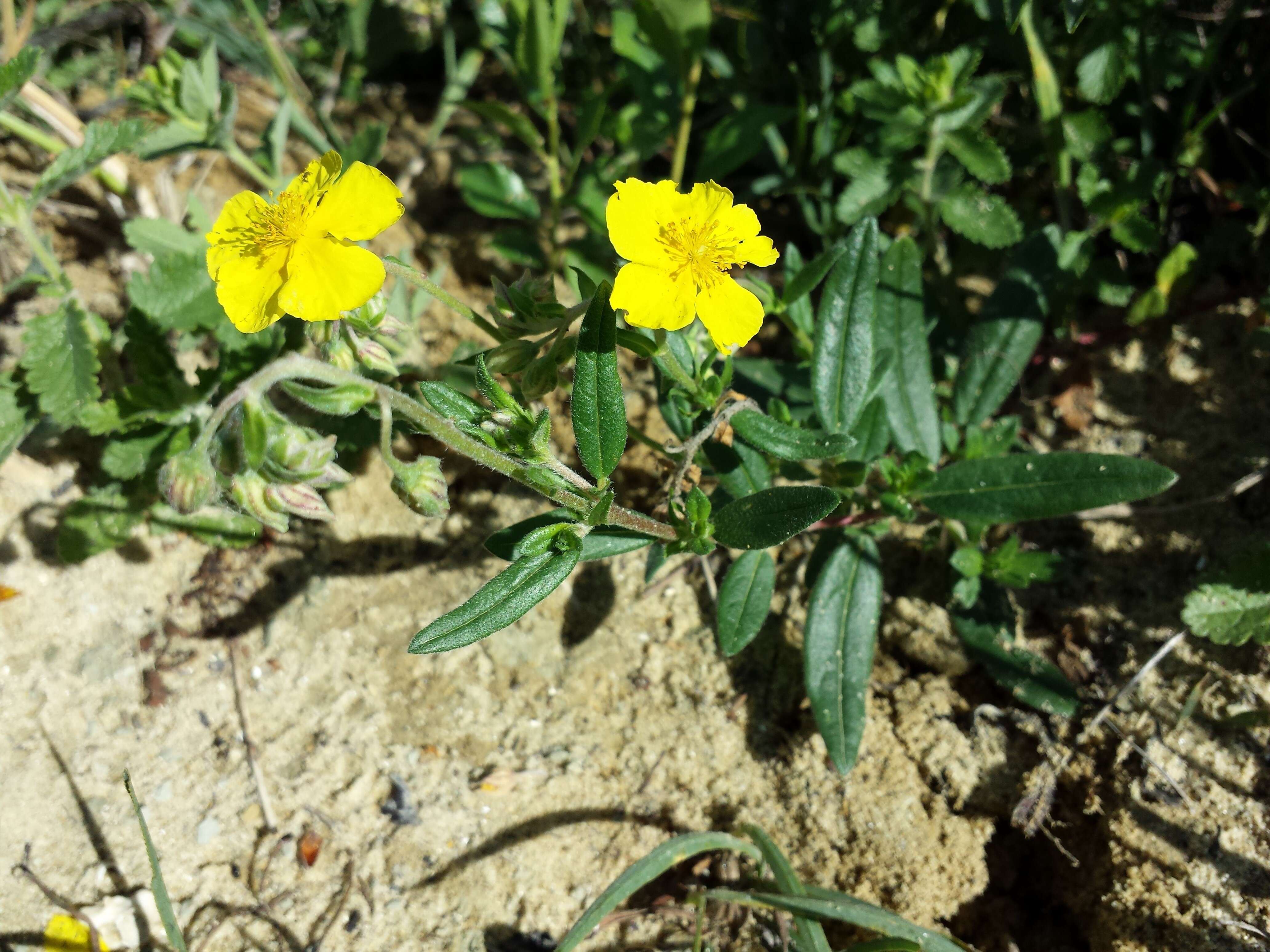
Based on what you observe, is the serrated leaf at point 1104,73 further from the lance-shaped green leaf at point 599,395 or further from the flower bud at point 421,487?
the flower bud at point 421,487

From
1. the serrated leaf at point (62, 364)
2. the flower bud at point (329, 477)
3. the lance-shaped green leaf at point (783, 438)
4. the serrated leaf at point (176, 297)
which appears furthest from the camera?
the serrated leaf at point (176, 297)

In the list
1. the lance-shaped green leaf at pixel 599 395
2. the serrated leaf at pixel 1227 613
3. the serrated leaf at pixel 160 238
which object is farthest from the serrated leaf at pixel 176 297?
the serrated leaf at pixel 1227 613

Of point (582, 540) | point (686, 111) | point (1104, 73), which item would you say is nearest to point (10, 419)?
point (582, 540)

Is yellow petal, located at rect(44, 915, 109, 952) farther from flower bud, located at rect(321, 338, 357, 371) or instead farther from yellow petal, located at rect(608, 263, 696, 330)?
yellow petal, located at rect(608, 263, 696, 330)

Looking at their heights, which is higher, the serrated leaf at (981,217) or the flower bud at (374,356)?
the flower bud at (374,356)

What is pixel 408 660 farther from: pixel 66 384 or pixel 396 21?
pixel 396 21

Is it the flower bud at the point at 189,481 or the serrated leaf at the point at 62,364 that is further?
the serrated leaf at the point at 62,364

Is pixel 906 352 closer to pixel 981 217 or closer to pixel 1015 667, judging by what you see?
pixel 981 217
